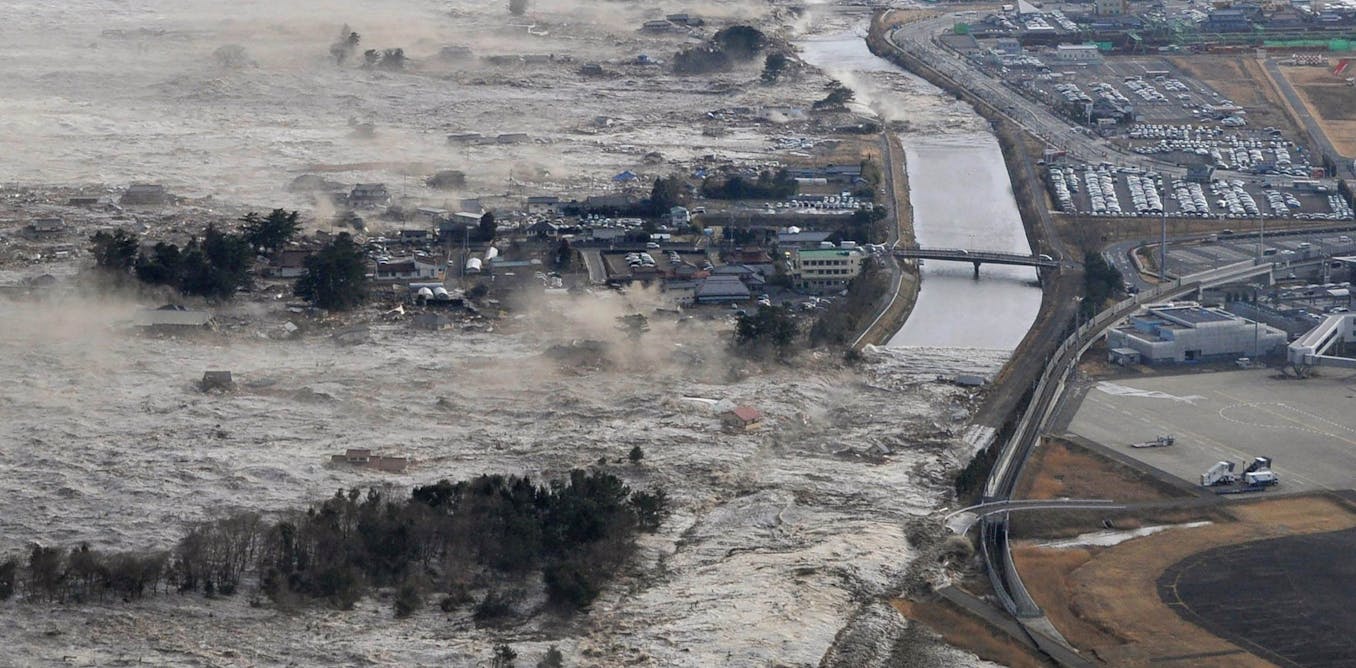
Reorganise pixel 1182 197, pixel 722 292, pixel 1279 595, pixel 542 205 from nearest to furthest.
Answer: pixel 1279 595 → pixel 722 292 → pixel 542 205 → pixel 1182 197

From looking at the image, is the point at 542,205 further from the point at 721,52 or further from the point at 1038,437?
the point at 721,52

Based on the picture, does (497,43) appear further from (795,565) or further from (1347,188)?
(795,565)

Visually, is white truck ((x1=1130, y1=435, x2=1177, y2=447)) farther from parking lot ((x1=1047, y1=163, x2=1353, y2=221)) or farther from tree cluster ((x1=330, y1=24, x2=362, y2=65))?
tree cluster ((x1=330, y1=24, x2=362, y2=65))

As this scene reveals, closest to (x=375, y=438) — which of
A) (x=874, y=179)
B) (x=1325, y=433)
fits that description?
(x=1325, y=433)

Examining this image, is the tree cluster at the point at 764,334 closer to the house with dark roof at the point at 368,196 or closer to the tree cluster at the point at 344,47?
the house with dark roof at the point at 368,196

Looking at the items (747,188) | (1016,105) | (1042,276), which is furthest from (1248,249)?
(1016,105)
